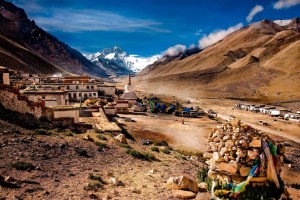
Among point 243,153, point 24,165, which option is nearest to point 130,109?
point 24,165

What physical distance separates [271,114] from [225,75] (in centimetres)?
10718

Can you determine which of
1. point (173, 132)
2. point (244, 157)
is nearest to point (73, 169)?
point (244, 157)

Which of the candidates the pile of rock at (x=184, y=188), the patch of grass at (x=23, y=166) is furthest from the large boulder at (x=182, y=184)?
the patch of grass at (x=23, y=166)

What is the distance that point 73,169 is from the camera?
14.9 metres

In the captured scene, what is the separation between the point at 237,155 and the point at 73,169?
8.10 metres

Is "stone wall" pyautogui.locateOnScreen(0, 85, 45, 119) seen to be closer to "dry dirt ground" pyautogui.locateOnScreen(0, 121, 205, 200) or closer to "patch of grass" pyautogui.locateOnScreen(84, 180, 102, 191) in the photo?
"dry dirt ground" pyautogui.locateOnScreen(0, 121, 205, 200)

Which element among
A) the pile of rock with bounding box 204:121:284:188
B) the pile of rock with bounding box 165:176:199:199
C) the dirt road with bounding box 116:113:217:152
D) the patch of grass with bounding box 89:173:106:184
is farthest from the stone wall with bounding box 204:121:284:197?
the dirt road with bounding box 116:113:217:152

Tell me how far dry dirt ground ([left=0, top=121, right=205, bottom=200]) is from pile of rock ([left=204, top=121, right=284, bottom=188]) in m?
2.80

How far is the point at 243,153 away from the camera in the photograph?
982 cm

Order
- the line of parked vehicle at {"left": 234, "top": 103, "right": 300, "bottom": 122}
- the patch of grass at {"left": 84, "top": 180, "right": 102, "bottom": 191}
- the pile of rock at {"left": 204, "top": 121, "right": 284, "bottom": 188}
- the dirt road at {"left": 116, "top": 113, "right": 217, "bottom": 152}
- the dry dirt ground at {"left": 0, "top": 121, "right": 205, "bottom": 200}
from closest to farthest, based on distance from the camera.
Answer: the pile of rock at {"left": 204, "top": 121, "right": 284, "bottom": 188}
the dry dirt ground at {"left": 0, "top": 121, "right": 205, "bottom": 200}
the patch of grass at {"left": 84, "top": 180, "right": 102, "bottom": 191}
the dirt road at {"left": 116, "top": 113, "right": 217, "bottom": 152}
the line of parked vehicle at {"left": 234, "top": 103, "right": 300, "bottom": 122}

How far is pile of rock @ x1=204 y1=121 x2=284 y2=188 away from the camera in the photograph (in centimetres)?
979

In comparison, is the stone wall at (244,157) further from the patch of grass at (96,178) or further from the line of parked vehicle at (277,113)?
the line of parked vehicle at (277,113)

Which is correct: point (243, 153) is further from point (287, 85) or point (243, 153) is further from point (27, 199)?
A: point (287, 85)

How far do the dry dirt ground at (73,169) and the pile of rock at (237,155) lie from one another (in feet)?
9.20
